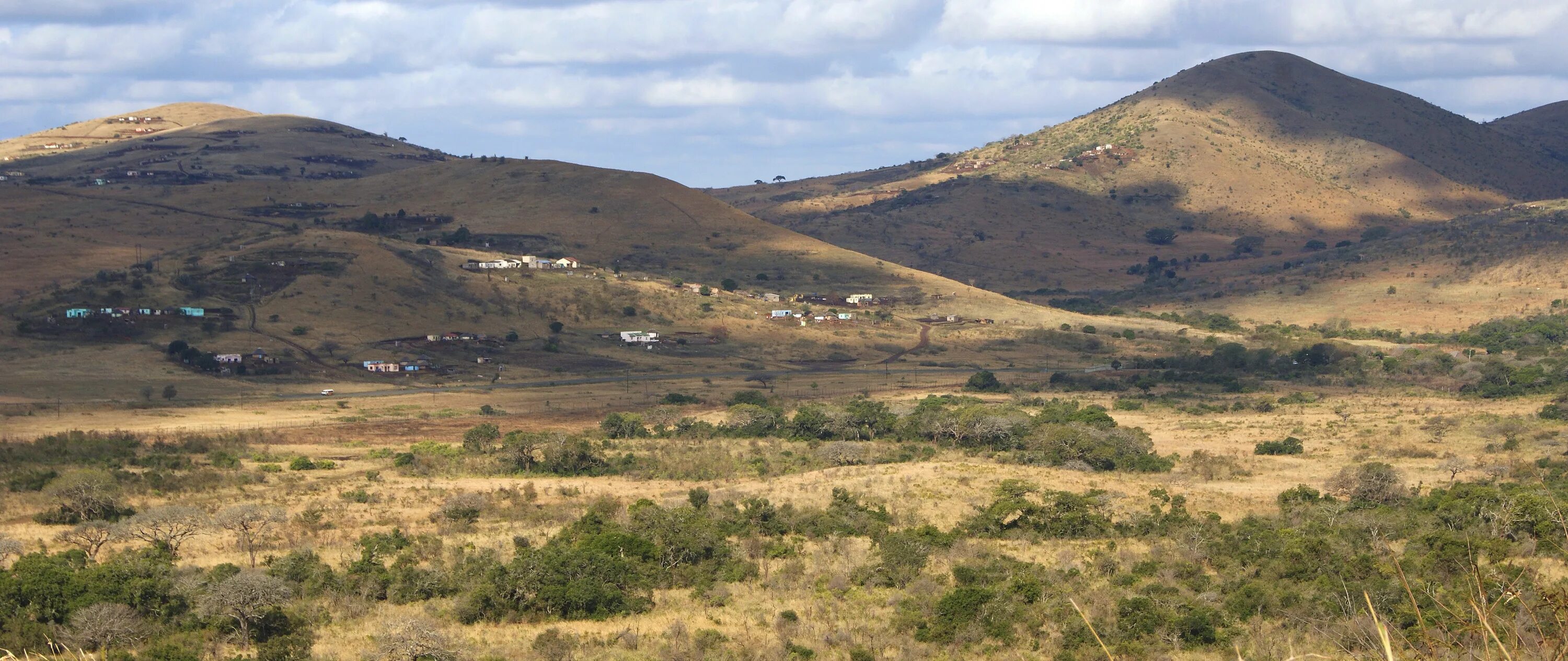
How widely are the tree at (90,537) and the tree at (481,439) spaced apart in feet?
63.9

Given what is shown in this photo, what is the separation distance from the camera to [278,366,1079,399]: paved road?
7712 centimetres

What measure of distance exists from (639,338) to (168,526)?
66.2 meters

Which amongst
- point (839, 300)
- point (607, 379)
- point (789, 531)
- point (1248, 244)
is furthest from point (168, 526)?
point (1248, 244)

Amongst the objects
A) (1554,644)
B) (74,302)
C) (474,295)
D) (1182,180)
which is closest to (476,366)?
(474,295)

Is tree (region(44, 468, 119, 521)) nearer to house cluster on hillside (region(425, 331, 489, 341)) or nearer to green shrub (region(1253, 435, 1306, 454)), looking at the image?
green shrub (region(1253, 435, 1306, 454))

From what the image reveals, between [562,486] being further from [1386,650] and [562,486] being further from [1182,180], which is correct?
[1182,180]

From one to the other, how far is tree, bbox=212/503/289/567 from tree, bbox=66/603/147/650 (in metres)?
8.26

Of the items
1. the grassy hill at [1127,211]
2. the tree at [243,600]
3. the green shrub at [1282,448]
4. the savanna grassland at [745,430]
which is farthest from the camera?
the grassy hill at [1127,211]

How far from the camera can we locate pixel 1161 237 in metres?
169

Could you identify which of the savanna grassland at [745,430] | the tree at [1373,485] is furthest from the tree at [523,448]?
the tree at [1373,485]

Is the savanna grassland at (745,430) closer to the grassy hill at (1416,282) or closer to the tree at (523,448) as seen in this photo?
the tree at (523,448)

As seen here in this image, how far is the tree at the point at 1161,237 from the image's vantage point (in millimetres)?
168625

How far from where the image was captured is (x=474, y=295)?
10500 centimetres

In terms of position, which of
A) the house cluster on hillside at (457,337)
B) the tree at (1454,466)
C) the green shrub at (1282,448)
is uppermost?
the house cluster on hillside at (457,337)
